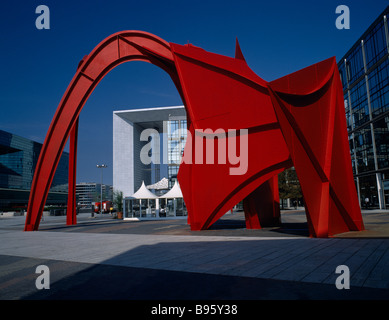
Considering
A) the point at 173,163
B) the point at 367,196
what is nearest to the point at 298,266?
the point at 367,196

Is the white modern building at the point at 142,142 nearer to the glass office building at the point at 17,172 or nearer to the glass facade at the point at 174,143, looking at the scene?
the glass facade at the point at 174,143

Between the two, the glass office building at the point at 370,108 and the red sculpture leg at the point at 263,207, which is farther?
the glass office building at the point at 370,108

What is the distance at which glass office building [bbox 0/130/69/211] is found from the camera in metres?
81.1

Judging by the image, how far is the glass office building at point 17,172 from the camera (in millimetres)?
81106

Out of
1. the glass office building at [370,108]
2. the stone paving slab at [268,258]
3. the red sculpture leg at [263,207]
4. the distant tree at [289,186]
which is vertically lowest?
the stone paving slab at [268,258]

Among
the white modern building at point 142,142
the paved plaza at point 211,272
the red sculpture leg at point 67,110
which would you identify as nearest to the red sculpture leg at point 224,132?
the paved plaza at point 211,272

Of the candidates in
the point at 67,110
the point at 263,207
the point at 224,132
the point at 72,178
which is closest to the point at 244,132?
the point at 224,132

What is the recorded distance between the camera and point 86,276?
608 cm

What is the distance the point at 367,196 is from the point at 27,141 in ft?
321

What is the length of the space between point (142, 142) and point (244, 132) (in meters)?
53.5

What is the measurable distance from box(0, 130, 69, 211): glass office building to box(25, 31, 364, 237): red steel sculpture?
2764 inches

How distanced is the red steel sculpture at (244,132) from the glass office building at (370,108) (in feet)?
73.7
